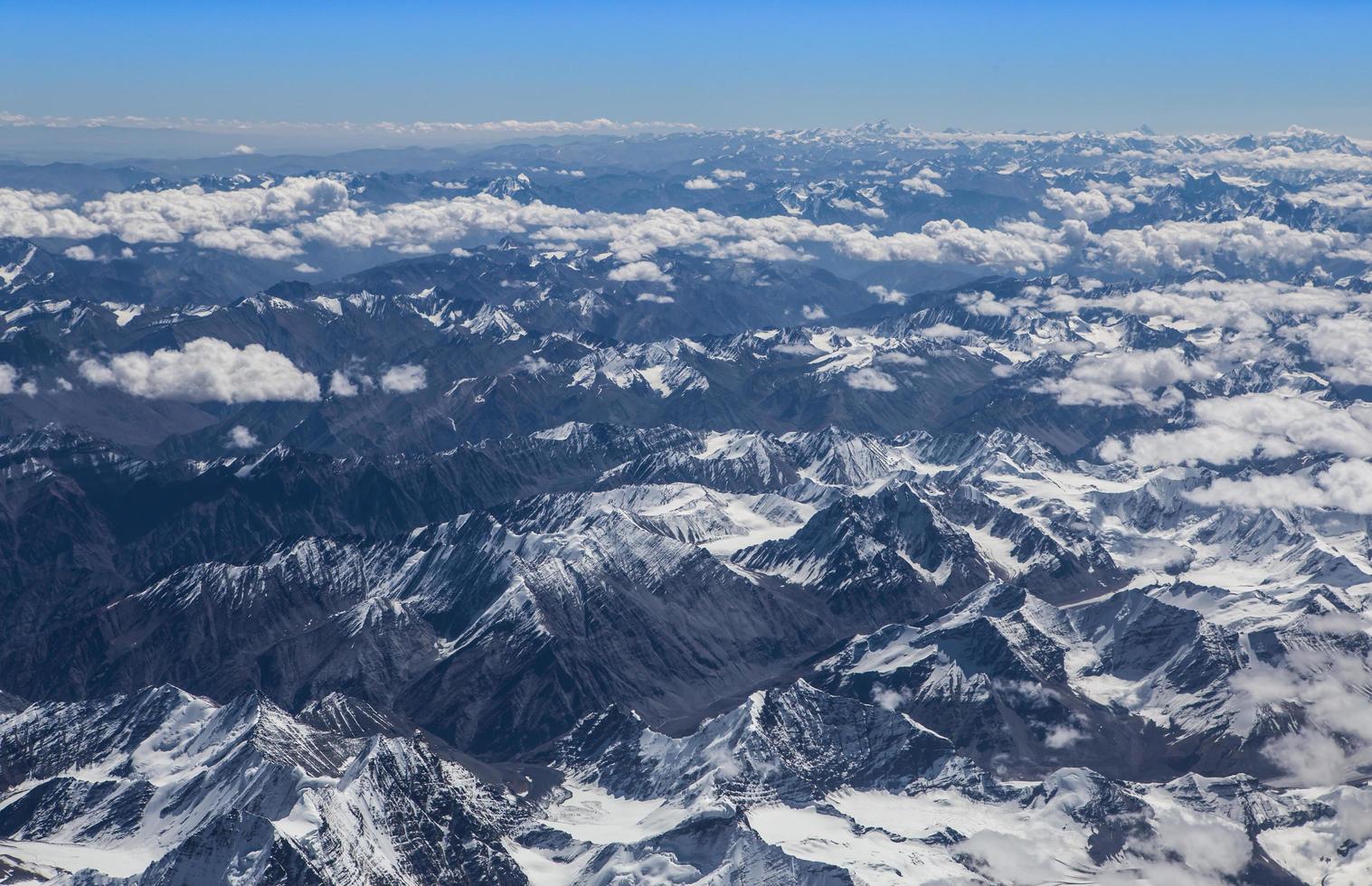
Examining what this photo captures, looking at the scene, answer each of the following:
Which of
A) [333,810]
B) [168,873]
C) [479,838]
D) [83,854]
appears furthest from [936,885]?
[83,854]

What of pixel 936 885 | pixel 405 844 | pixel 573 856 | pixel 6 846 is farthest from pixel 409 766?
pixel 936 885

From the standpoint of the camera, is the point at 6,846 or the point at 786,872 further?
the point at 6,846

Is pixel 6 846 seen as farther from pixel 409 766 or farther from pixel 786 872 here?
pixel 786 872

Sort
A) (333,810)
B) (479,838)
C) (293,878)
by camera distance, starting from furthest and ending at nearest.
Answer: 1. (479,838)
2. (333,810)
3. (293,878)

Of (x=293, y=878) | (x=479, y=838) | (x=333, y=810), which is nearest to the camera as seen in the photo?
(x=293, y=878)

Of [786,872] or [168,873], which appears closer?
[168,873]

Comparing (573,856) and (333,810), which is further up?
(333,810)

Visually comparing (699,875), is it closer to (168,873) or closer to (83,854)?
(168,873)

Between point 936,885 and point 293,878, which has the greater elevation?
point 293,878

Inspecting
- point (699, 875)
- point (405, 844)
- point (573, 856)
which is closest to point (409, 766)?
point (405, 844)
